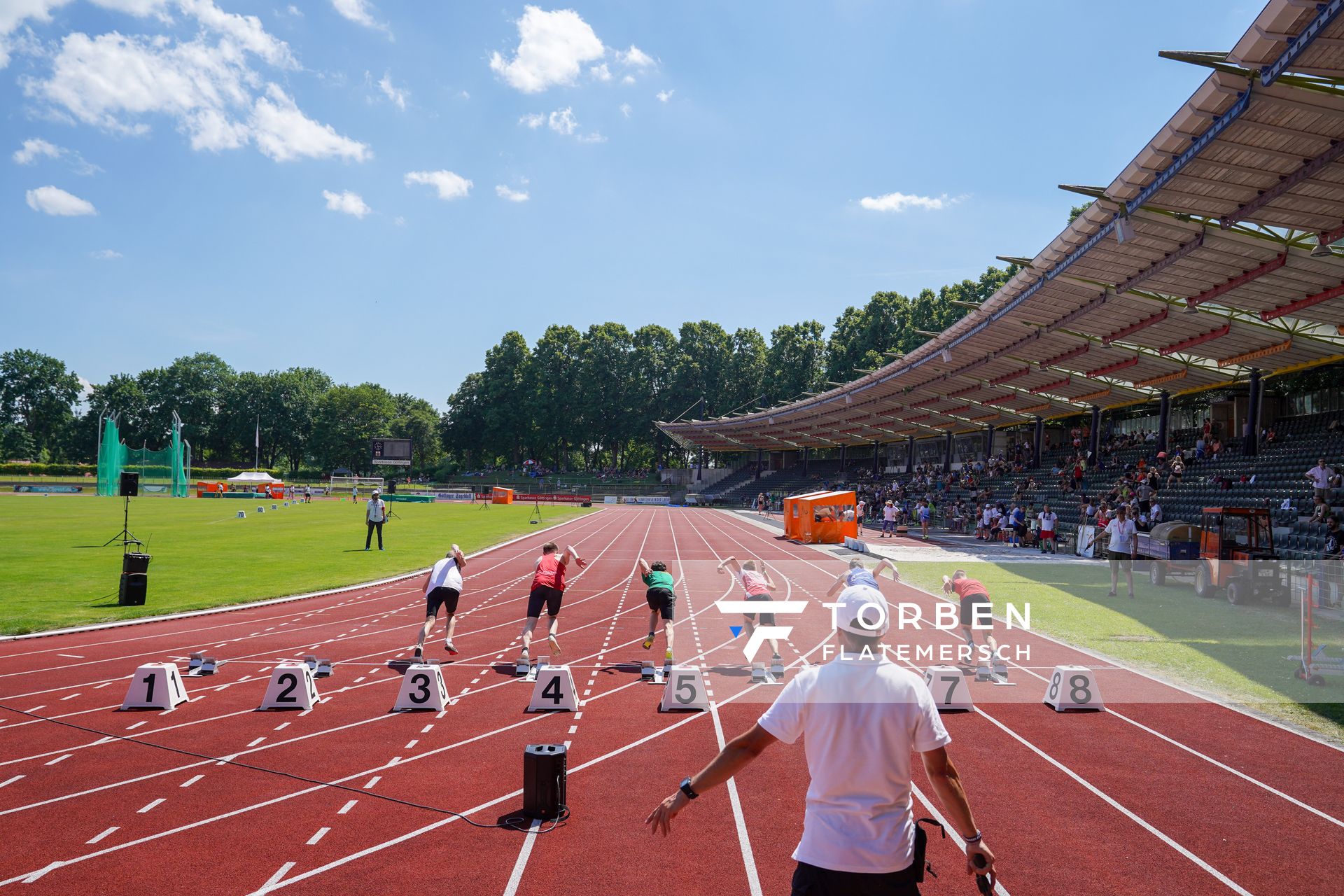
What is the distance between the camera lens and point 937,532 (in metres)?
39.5

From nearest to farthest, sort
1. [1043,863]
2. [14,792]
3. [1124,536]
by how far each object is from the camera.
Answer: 1. [1043,863]
2. [14,792]
3. [1124,536]

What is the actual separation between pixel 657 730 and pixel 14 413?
Result: 157 meters

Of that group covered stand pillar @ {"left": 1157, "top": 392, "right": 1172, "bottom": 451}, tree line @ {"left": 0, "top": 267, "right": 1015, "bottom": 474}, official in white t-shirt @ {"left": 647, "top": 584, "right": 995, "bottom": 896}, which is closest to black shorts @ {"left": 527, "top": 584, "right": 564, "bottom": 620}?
official in white t-shirt @ {"left": 647, "top": 584, "right": 995, "bottom": 896}

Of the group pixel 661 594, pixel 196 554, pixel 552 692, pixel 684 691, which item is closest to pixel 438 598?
pixel 661 594

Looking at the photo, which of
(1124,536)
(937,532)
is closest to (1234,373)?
(937,532)

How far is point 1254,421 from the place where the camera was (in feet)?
94.5

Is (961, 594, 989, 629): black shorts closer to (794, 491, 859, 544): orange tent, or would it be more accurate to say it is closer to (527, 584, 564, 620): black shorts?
(527, 584, 564, 620): black shorts

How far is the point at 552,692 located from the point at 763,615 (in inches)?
148

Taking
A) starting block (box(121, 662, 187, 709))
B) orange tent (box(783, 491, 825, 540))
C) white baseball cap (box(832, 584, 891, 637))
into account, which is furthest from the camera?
orange tent (box(783, 491, 825, 540))

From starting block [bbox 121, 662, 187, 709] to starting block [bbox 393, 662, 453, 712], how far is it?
259 cm

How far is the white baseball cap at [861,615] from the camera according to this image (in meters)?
3.26

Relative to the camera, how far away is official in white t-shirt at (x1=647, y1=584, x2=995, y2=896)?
314 centimetres

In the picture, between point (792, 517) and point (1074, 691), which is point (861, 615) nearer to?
point (1074, 691)

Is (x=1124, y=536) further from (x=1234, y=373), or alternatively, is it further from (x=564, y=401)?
(x=564, y=401)
